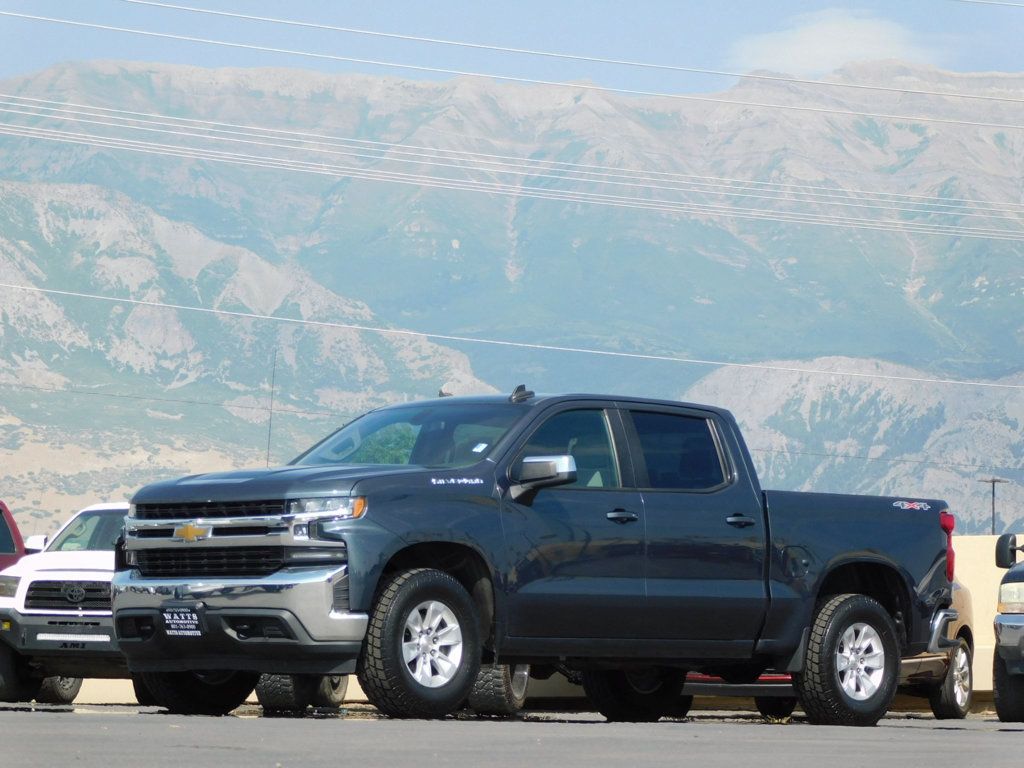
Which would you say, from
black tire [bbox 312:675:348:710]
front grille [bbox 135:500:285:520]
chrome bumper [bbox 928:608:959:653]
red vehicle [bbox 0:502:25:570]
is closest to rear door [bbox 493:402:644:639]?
front grille [bbox 135:500:285:520]

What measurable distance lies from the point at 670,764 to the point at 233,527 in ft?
12.1

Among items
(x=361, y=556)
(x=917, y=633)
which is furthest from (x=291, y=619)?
(x=917, y=633)

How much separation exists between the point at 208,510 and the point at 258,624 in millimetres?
791

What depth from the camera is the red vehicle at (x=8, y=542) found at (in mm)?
18691

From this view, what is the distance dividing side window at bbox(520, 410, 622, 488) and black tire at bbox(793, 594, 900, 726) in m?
1.84

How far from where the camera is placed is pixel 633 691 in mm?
14367

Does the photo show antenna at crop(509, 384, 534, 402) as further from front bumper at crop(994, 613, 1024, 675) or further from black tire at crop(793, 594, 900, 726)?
front bumper at crop(994, 613, 1024, 675)

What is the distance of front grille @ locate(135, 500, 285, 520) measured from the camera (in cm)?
1149

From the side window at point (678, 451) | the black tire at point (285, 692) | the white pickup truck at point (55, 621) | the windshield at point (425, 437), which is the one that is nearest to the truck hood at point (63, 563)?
the white pickup truck at point (55, 621)

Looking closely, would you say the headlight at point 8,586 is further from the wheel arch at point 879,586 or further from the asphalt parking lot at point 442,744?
the wheel arch at point 879,586

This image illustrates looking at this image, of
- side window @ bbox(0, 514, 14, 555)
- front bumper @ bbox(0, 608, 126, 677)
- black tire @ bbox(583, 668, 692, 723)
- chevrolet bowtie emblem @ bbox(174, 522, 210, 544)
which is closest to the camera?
chevrolet bowtie emblem @ bbox(174, 522, 210, 544)

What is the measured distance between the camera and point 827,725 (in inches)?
527

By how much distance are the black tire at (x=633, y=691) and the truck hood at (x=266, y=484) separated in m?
3.09

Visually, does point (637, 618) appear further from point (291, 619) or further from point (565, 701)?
point (565, 701)
